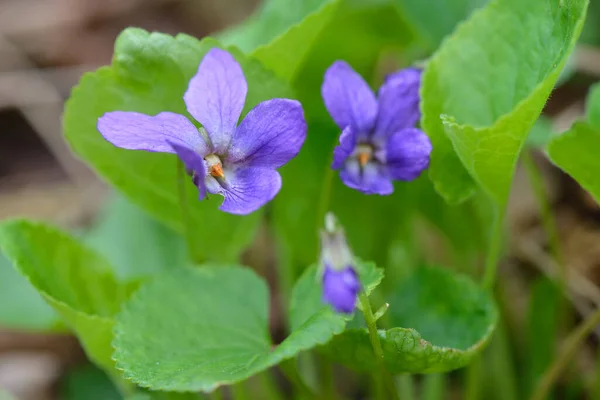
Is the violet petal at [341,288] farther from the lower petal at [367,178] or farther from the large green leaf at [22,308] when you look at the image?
the large green leaf at [22,308]

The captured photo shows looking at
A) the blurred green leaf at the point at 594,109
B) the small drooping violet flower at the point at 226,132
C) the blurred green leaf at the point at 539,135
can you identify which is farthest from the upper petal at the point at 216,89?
the blurred green leaf at the point at 539,135

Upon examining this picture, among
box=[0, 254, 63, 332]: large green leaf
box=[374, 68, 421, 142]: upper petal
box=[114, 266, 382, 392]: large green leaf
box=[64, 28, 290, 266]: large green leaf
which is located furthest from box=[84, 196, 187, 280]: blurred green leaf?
box=[374, 68, 421, 142]: upper petal

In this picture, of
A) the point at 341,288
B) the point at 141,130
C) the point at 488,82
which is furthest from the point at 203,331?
the point at 488,82

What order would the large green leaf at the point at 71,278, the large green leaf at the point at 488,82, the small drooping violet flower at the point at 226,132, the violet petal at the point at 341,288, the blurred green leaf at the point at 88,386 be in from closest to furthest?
1. the violet petal at the point at 341,288
2. the small drooping violet flower at the point at 226,132
3. the large green leaf at the point at 488,82
4. the large green leaf at the point at 71,278
5. the blurred green leaf at the point at 88,386

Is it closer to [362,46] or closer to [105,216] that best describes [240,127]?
[362,46]

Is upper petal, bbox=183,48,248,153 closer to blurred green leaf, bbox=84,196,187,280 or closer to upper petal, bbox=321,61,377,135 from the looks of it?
upper petal, bbox=321,61,377,135

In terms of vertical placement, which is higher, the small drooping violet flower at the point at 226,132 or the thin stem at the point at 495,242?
the small drooping violet flower at the point at 226,132
